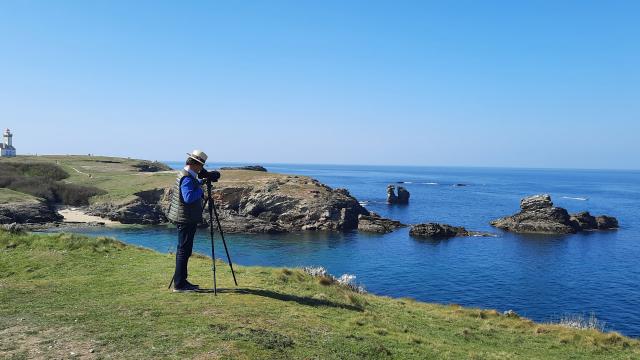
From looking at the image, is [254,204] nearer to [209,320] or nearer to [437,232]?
[437,232]

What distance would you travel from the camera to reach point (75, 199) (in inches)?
3179

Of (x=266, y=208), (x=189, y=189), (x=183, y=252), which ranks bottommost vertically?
(x=266, y=208)

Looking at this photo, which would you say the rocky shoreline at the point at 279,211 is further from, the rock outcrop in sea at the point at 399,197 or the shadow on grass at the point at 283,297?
the shadow on grass at the point at 283,297

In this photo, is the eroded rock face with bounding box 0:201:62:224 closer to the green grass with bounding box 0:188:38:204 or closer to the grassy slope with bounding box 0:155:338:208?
the green grass with bounding box 0:188:38:204

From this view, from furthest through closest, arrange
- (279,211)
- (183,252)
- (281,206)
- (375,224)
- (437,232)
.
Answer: (281,206)
(279,211)
(375,224)
(437,232)
(183,252)

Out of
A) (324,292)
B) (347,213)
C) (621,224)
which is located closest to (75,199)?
(347,213)

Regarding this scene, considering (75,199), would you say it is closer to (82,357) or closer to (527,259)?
(527,259)

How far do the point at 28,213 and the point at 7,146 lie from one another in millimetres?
61711

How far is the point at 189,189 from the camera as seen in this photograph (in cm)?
1205

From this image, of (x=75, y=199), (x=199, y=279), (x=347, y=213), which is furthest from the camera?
(x=75, y=199)

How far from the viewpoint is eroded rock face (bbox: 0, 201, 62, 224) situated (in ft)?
201

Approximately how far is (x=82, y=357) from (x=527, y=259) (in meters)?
52.9

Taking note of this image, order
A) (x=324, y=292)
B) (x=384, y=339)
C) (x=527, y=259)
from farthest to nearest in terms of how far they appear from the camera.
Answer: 1. (x=527, y=259)
2. (x=324, y=292)
3. (x=384, y=339)

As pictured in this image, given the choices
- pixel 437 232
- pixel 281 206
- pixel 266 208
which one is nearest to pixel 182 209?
pixel 437 232
